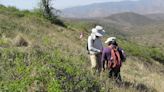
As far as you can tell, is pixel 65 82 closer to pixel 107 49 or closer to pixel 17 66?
pixel 17 66

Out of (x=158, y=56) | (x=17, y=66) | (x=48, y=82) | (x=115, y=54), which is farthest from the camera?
(x=158, y=56)

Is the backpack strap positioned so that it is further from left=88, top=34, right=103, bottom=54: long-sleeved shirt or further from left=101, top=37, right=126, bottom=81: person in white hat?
left=88, top=34, right=103, bottom=54: long-sleeved shirt

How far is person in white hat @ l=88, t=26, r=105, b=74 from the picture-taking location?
10.3m

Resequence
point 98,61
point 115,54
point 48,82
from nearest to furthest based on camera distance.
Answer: point 48,82, point 115,54, point 98,61

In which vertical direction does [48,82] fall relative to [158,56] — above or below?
above

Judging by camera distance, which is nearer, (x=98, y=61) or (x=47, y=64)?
(x=47, y=64)

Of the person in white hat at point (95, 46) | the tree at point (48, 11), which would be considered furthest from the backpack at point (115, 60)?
the tree at point (48, 11)

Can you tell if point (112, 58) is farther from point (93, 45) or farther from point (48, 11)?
point (48, 11)

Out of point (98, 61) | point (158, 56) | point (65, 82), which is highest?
point (65, 82)

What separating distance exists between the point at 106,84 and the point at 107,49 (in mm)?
2366

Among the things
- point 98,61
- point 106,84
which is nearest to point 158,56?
point 98,61

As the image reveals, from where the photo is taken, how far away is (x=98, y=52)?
408 inches

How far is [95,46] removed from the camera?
10445mm

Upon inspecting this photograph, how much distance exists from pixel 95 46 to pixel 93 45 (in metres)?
0.07
